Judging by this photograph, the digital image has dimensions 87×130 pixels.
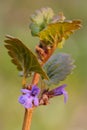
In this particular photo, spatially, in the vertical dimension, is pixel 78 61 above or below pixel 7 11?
below

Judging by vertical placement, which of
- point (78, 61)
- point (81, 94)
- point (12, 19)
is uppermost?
point (12, 19)

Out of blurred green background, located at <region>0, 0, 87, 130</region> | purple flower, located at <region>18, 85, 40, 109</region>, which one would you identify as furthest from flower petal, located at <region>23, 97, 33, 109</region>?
blurred green background, located at <region>0, 0, 87, 130</region>

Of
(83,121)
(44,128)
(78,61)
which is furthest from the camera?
(78,61)

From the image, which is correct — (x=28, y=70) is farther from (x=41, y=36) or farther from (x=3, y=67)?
(x=3, y=67)

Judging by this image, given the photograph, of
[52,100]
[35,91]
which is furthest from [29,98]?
[52,100]

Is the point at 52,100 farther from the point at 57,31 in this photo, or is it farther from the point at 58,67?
the point at 57,31

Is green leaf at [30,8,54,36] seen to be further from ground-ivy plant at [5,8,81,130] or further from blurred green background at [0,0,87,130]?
blurred green background at [0,0,87,130]

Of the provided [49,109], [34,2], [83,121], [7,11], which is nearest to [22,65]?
[49,109]
